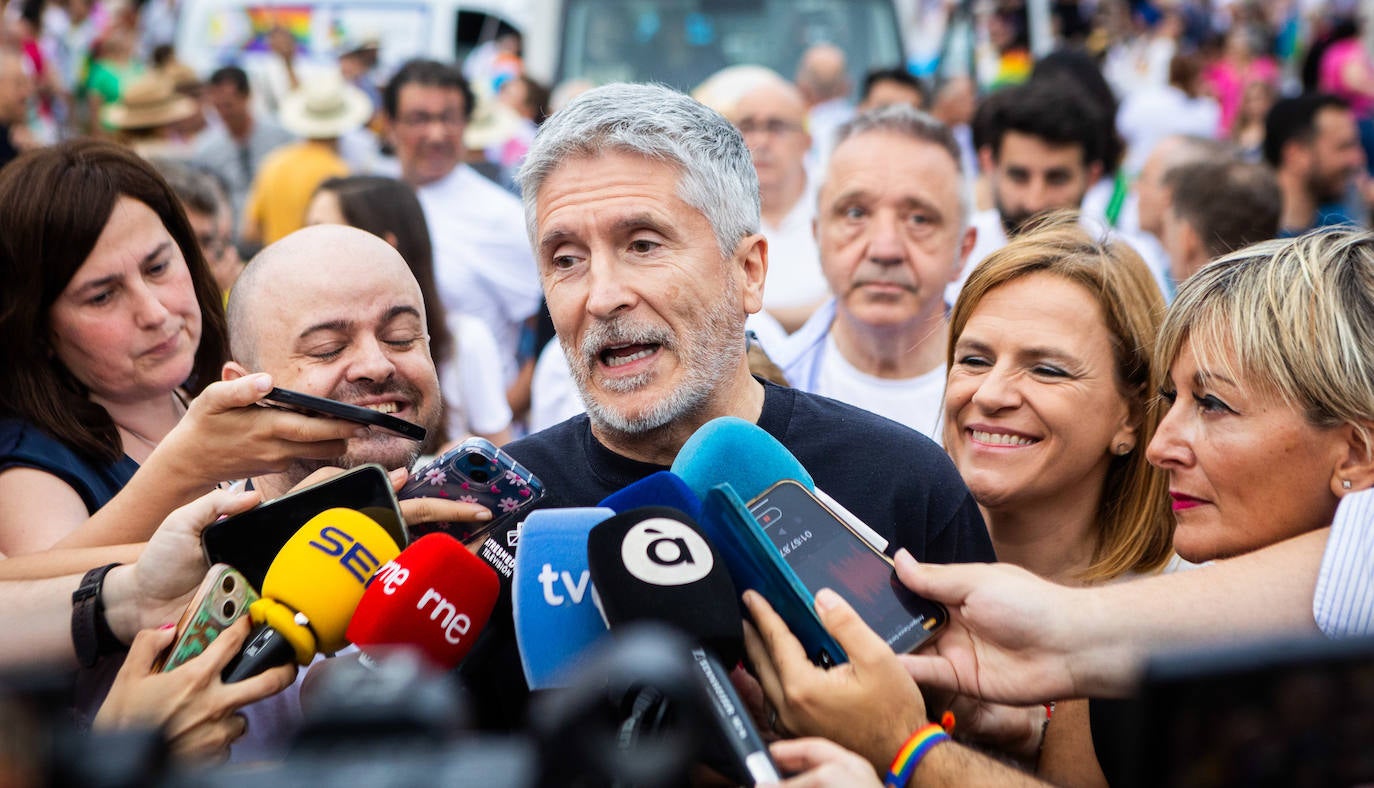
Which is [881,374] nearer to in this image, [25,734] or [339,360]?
[339,360]

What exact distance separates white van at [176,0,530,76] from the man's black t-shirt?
1068cm

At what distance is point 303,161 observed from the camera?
22.4 ft

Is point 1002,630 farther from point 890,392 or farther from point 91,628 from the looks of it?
point 890,392

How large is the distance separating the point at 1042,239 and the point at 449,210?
12.9 feet

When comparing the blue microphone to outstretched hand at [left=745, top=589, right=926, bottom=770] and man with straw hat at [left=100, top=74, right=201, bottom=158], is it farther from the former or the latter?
man with straw hat at [left=100, top=74, right=201, bottom=158]

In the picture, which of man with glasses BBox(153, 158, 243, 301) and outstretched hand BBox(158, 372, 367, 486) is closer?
outstretched hand BBox(158, 372, 367, 486)

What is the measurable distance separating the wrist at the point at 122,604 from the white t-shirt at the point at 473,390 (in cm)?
255

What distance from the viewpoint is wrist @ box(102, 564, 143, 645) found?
2.24 m

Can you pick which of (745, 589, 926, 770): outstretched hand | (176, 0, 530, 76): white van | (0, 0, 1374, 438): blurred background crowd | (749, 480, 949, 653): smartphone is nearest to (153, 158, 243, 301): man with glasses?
(0, 0, 1374, 438): blurred background crowd

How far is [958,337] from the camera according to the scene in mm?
3164

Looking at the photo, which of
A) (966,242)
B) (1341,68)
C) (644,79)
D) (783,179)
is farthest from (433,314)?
(1341,68)

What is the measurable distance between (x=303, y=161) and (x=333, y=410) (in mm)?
5061

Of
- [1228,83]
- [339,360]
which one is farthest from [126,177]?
[1228,83]

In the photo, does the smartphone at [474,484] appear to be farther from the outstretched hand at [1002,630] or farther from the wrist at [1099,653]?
the wrist at [1099,653]
